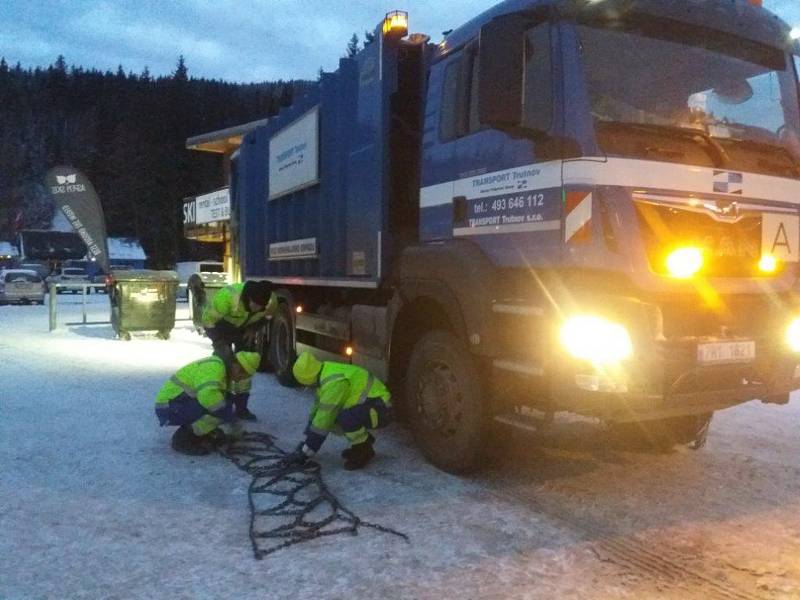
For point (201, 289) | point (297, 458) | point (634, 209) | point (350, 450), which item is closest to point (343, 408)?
point (350, 450)

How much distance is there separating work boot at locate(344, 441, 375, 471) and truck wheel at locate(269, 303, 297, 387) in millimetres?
3256

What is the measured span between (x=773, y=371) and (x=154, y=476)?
157 inches

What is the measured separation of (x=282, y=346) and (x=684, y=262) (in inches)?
226

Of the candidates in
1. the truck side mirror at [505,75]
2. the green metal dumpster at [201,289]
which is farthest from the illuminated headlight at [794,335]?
the green metal dumpster at [201,289]

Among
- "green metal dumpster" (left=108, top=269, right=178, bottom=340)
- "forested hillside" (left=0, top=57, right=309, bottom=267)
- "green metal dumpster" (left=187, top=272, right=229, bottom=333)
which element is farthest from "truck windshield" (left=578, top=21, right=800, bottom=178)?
"forested hillside" (left=0, top=57, right=309, bottom=267)

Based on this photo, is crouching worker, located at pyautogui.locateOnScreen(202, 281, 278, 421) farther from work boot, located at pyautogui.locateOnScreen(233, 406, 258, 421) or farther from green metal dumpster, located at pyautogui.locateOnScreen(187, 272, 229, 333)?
green metal dumpster, located at pyautogui.locateOnScreen(187, 272, 229, 333)

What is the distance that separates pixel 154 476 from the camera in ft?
15.7

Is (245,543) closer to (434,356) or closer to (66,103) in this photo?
(434,356)

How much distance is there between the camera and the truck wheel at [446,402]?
4562 mm

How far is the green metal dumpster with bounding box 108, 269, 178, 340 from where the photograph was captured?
42.6 feet

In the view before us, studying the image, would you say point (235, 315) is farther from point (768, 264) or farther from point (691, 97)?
point (768, 264)

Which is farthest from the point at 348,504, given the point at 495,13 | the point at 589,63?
the point at 495,13

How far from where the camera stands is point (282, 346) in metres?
8.66

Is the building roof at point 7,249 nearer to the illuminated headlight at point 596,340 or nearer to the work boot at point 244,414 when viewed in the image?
the work boot at point 244,414
